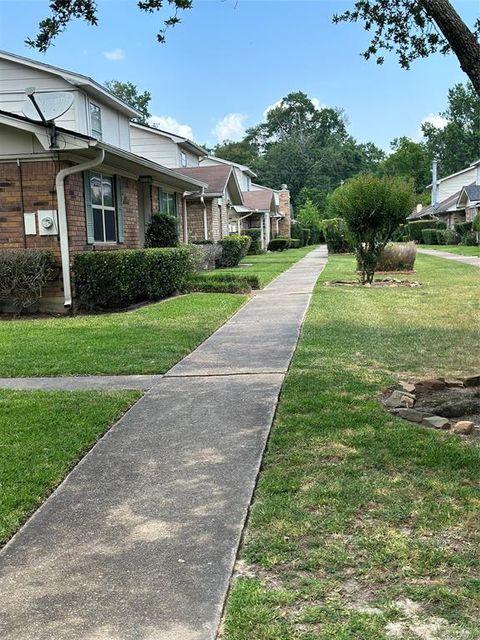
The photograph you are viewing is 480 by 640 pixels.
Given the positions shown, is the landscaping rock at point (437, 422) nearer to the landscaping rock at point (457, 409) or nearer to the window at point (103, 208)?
the landscaping rock at point (457, 409)

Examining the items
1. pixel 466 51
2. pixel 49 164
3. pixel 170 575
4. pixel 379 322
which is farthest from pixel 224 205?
pixel 170 575

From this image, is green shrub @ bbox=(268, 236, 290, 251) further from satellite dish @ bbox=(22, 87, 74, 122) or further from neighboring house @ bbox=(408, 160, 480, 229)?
satellite dish @ bbox=(22, 87, 74, 122)

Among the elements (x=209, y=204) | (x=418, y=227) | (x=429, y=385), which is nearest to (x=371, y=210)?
(x=429, y=385)

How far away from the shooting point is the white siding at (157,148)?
28.6 metres

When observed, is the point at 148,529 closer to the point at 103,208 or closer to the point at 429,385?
the point at 429,385

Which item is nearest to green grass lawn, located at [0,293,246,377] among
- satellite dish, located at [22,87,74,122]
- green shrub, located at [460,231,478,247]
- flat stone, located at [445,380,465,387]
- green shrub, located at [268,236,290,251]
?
flat stone, located at [445,380,465,387]

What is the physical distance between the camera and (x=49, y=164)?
11312 mm

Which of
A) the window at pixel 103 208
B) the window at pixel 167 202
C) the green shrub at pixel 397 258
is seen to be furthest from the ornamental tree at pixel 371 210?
the window at pixel 103 208

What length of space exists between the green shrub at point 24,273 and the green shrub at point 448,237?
120 ft

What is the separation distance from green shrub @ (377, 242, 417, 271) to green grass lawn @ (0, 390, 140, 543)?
15141 mm

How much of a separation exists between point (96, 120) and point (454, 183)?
4694 cm

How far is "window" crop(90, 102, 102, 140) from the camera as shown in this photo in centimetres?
2059

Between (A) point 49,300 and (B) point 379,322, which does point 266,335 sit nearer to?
(B) point 379,322

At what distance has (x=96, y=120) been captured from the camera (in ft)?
68.6
